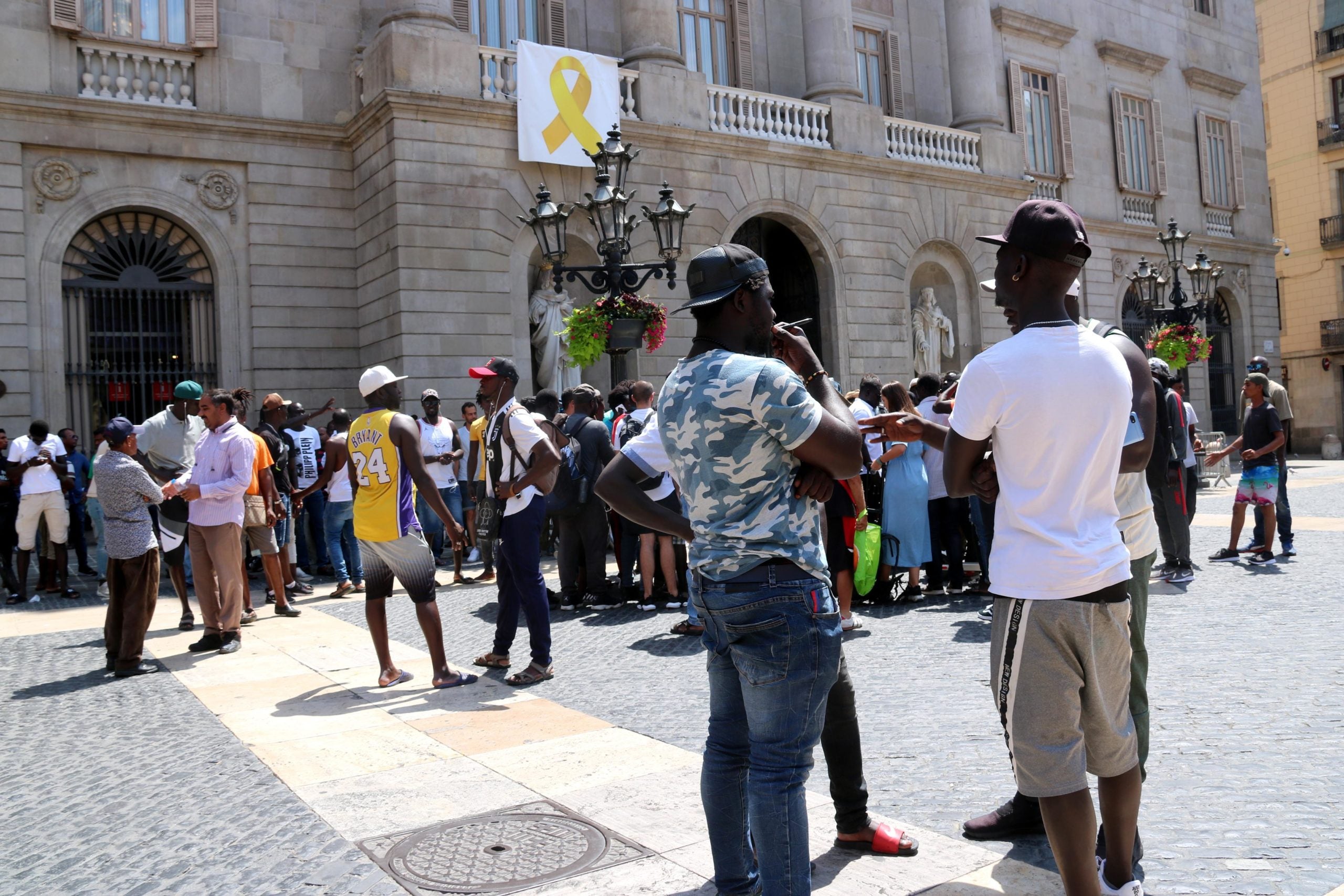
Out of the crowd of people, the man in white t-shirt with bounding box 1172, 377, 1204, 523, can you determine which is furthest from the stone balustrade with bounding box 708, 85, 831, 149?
the crowd of people

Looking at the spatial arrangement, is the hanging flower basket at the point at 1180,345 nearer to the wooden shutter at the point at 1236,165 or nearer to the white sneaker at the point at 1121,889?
the wooden shutter at the point at 1236,165

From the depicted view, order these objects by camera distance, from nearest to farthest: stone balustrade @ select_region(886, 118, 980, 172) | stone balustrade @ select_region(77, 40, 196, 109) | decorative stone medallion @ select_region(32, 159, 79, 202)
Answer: decorative stone medallion @ select_region(32, 159, 79, 202) < stone balustrade @ select_region(77, 40, 196, 109) < stone balustrade @ select_region(886, 118, 980, 172)

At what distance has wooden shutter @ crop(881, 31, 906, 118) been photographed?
23.5 metres

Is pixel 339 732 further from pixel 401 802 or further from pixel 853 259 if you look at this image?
pixel 853 259

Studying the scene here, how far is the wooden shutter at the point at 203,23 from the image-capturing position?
53.7 ft

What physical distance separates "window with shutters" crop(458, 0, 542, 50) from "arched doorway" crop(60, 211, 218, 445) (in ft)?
19.9

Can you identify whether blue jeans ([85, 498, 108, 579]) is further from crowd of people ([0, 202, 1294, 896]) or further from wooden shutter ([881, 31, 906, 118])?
wooden shutter ([881, 31, 906, 118])

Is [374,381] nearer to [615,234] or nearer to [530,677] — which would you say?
[530,677]

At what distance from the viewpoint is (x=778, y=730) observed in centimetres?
298

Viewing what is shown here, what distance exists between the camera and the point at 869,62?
77.1 ft

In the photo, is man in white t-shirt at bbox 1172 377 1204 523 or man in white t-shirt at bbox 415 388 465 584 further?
man in white t-shirt at bbox 415 388 465 584

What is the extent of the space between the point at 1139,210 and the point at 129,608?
28.4m

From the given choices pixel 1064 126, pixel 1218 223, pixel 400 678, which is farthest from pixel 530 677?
pixel 1218 223

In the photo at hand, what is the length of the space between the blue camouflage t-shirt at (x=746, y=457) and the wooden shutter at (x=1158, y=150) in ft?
99.1
